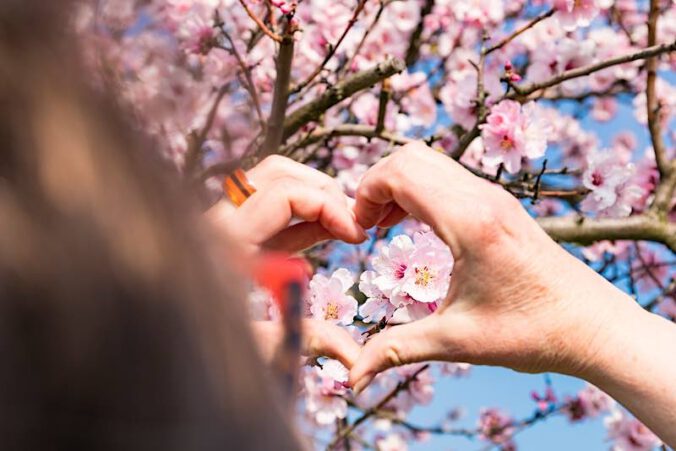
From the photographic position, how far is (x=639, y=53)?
8.71 feet

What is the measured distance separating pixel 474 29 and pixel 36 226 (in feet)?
15.4

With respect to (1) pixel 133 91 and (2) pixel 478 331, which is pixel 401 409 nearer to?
(2) pixel 478 331

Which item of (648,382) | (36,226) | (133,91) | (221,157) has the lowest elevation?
(648,382)

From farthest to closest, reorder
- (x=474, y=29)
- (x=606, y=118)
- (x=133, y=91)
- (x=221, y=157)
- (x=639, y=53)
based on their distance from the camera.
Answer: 1. (x=606, y=118)
2. (x=474, y=29)
3. (x=639, y=53)
4. (x=221, y=157)
5. (x=133, y=91)

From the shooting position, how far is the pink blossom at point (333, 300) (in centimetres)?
174

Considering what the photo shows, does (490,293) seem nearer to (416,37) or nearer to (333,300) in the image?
(333,300)

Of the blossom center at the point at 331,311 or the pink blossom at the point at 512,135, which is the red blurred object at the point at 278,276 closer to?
the blossom center at the point at 331,311

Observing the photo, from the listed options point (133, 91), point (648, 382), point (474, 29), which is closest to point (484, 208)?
point (648, 382)

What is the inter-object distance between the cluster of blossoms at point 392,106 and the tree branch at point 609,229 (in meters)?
A: 0.13

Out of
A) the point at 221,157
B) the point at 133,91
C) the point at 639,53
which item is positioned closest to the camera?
the point at 133,91

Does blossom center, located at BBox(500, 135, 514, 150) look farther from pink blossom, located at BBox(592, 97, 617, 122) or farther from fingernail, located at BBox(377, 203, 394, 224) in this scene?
pink blossom, located at BBox(592, 97, 617, 122)

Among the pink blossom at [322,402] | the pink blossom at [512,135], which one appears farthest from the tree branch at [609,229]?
the pink blossom at [322,402]

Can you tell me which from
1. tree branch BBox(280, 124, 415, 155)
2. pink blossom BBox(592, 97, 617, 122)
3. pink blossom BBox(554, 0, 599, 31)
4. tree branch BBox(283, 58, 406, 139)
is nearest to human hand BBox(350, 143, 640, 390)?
tree branch BBox(283, 58, 406, 139)

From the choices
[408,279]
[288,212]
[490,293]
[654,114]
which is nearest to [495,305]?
[490,293]
